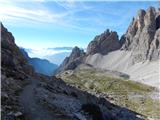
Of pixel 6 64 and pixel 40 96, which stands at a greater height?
pixel 6 64

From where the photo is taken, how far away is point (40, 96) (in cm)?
5644

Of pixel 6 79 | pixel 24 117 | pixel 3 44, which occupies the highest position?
pixel 3 44

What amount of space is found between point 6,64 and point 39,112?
30.0m

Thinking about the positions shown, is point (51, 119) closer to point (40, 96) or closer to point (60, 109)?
point (60, 109)

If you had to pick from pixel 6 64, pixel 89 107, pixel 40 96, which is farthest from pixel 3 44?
pixel 89 107

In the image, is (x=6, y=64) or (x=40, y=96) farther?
(x=6, y=64)

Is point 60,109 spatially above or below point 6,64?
below

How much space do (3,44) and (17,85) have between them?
27486 mm

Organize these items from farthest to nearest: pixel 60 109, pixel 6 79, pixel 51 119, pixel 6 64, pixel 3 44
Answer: pixel 3 44, pixel 6 64, pixel 6 79, pixel 60 109, pixel 51 119

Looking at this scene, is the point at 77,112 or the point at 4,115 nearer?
the point at 4,115

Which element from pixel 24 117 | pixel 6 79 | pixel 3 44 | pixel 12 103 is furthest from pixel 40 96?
pixel 3 44

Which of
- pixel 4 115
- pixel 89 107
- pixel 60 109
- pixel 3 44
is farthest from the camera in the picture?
pixel 3 44

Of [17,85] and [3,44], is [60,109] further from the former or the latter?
A: [3,44]

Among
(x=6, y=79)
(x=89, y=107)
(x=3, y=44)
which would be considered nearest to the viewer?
(x=89, y=107)
